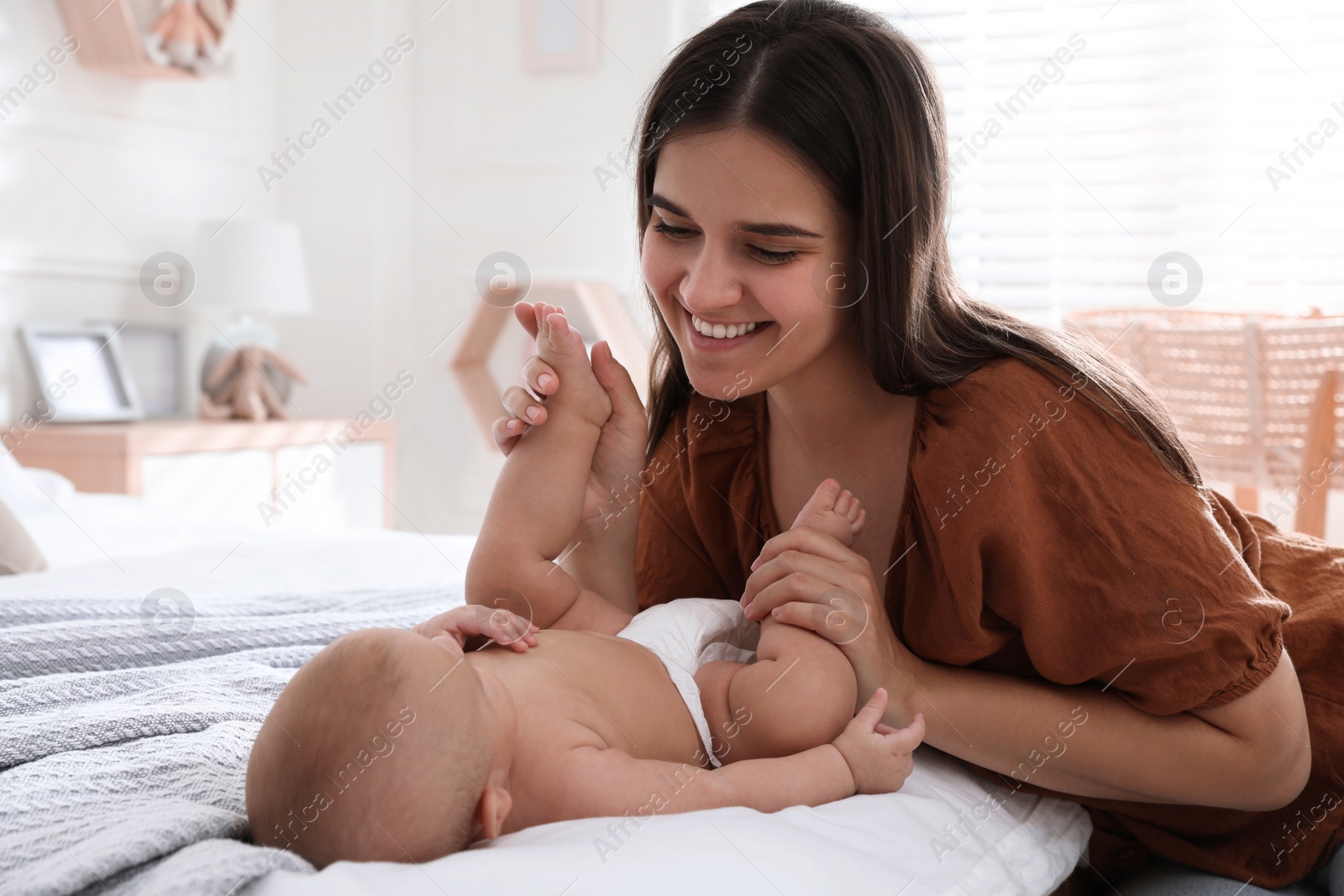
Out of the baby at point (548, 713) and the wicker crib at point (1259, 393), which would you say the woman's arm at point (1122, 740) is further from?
the wicker crib at point (1259, 393)

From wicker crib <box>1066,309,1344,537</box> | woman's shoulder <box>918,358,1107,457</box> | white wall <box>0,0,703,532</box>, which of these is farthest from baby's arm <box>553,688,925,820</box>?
white wall <box>0,0,703,532</box>

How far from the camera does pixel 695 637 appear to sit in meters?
1.02

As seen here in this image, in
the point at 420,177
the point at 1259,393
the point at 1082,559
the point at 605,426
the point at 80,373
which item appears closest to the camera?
the point at 1082,559

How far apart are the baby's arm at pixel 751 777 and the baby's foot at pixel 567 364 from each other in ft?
1.27

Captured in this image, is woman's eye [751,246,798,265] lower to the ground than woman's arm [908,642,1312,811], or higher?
higher

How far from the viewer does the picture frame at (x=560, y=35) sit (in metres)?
4.06

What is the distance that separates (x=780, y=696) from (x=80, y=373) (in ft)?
9.31

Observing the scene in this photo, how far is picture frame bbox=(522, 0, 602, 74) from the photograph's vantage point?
406 centimetres

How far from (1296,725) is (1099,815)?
0.21 meters

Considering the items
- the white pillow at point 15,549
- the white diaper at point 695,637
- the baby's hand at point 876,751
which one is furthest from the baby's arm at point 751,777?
the white pillow at point 15,549

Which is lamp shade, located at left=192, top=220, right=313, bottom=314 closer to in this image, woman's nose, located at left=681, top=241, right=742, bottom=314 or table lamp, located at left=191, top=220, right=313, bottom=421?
table lamp, located at left=191, top=220, right=313, bottom=421

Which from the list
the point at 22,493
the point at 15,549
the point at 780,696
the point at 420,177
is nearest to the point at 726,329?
the point at 780,696

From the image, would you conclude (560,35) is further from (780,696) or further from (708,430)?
(780,696)

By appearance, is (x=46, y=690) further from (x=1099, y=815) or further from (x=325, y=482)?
(x=325, y=482)
